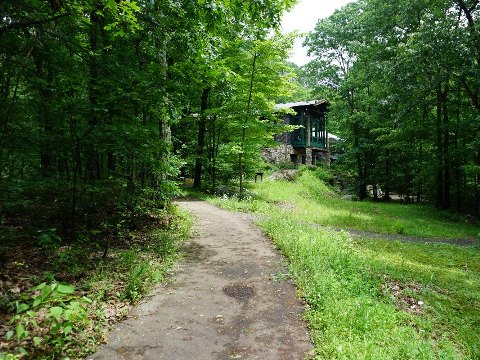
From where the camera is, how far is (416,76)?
1522cm

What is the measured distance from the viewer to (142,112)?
8.48 m

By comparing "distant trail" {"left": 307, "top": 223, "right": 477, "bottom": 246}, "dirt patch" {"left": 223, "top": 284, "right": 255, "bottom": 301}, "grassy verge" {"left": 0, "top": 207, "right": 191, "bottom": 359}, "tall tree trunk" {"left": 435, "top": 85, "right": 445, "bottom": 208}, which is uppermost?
"tall tree trunk" {"left": 435, "top": 85, "right": 445, "bottom": 208}

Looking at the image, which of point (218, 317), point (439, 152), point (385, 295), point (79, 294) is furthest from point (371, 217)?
point (79, 294)

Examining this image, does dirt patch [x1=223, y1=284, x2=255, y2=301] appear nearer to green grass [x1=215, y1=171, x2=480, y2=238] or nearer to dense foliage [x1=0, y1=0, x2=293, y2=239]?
dense foliage [x1=0, y1=0, x2=293, y2=239]

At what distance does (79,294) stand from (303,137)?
1168 inches

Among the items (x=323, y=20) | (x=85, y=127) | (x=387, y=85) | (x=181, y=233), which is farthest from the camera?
(x=323, y=20)

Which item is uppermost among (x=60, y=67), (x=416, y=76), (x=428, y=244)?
(x=416, y=76)

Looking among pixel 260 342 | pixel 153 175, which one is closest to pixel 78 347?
pixel 260 342

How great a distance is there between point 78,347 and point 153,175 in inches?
267

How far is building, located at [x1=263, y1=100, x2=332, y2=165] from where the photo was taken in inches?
1252

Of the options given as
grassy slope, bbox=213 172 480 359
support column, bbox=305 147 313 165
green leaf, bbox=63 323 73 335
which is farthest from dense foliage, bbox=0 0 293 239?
support column, bbox=305 147 313 165

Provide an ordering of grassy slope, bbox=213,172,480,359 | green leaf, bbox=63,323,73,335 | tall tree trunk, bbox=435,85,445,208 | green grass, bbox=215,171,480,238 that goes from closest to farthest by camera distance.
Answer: green leaf, bbox=63,323,73,335 → grassy slope, bbox=213,172,480,359 → green grass, bbox=215,171,480,238 → tall tree trunk, bbox=435,85,445,208

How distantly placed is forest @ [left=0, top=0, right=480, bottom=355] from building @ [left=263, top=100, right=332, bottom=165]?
9.76 m

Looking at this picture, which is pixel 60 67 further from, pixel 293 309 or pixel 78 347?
pixel 293 309
